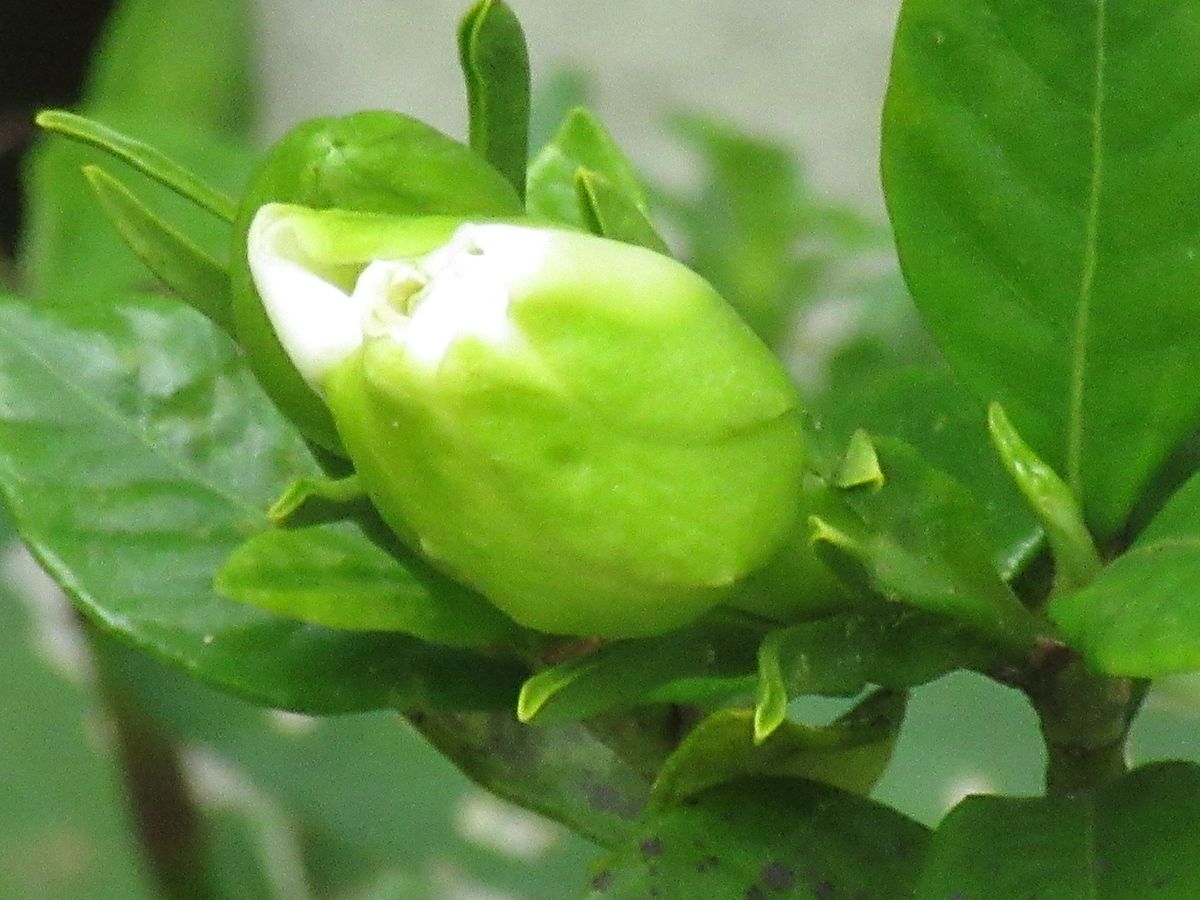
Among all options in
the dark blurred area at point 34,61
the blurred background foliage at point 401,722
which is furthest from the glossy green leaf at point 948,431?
the dark blurred area at point 34,61

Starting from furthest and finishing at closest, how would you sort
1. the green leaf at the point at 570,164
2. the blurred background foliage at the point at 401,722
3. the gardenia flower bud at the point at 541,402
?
1. the blurred background foliage at the point at 401,722
2. the green leaf at the point at 570,164
3. the gardenia flower bud at the point at 541,402

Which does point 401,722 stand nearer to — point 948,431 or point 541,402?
point 948,431

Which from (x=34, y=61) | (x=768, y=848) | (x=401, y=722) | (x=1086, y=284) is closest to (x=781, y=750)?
(x=768, y=848)

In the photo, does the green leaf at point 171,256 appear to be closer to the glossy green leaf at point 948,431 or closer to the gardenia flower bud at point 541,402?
the gardenia flower bud at point 541,402

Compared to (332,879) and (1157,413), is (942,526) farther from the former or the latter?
(332,879)

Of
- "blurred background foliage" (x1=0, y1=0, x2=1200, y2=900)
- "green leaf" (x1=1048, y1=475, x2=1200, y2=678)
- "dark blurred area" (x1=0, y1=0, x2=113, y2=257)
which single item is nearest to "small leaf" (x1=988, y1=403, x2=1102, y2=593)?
"green leaf" (x1=1048, y1=475, x2=1200, y2=678)
